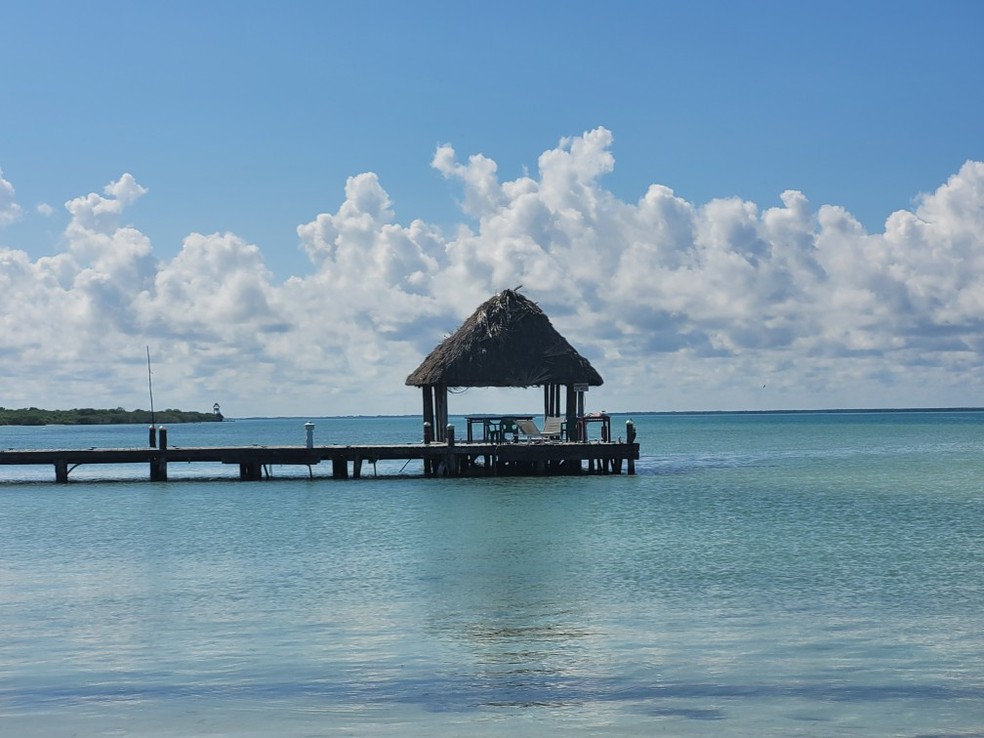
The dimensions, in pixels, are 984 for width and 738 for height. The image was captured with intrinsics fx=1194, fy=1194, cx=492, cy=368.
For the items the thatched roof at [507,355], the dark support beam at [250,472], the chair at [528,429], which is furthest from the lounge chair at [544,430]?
the dark support beam at [250,472]

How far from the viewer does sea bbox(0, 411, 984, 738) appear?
10703 mm

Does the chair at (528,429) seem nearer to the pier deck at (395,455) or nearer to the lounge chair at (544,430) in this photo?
the lounge chair at (544,430)

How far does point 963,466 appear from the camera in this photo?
52062mm

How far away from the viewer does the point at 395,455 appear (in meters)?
40.6

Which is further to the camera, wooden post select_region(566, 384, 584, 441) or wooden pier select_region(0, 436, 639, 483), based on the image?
wooden post select_region(566, 384, 584, 441)

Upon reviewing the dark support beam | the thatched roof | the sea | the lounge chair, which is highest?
the thatched roof

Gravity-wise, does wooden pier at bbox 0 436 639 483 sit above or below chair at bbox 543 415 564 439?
below

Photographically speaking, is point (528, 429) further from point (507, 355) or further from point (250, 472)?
point (250, 472)

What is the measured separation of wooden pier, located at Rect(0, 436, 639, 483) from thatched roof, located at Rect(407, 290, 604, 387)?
7.82 ft

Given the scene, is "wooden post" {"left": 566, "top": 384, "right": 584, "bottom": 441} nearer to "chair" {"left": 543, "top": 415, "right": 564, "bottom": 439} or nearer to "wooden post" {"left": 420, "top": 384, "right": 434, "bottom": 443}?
"chair" {"left": 543, "top": 415, "right": 564, "bottom": 439}

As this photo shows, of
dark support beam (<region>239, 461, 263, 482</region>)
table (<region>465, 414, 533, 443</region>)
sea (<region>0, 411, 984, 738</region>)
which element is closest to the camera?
sea (<region>0, 411, 984, 738</region>)

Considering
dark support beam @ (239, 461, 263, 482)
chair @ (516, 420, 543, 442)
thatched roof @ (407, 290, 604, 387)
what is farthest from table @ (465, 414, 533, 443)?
dark support beam @ (239, 461, 263, 482)

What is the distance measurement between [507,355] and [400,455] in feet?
16.9

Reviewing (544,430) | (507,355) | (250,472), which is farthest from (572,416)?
(250,472)
